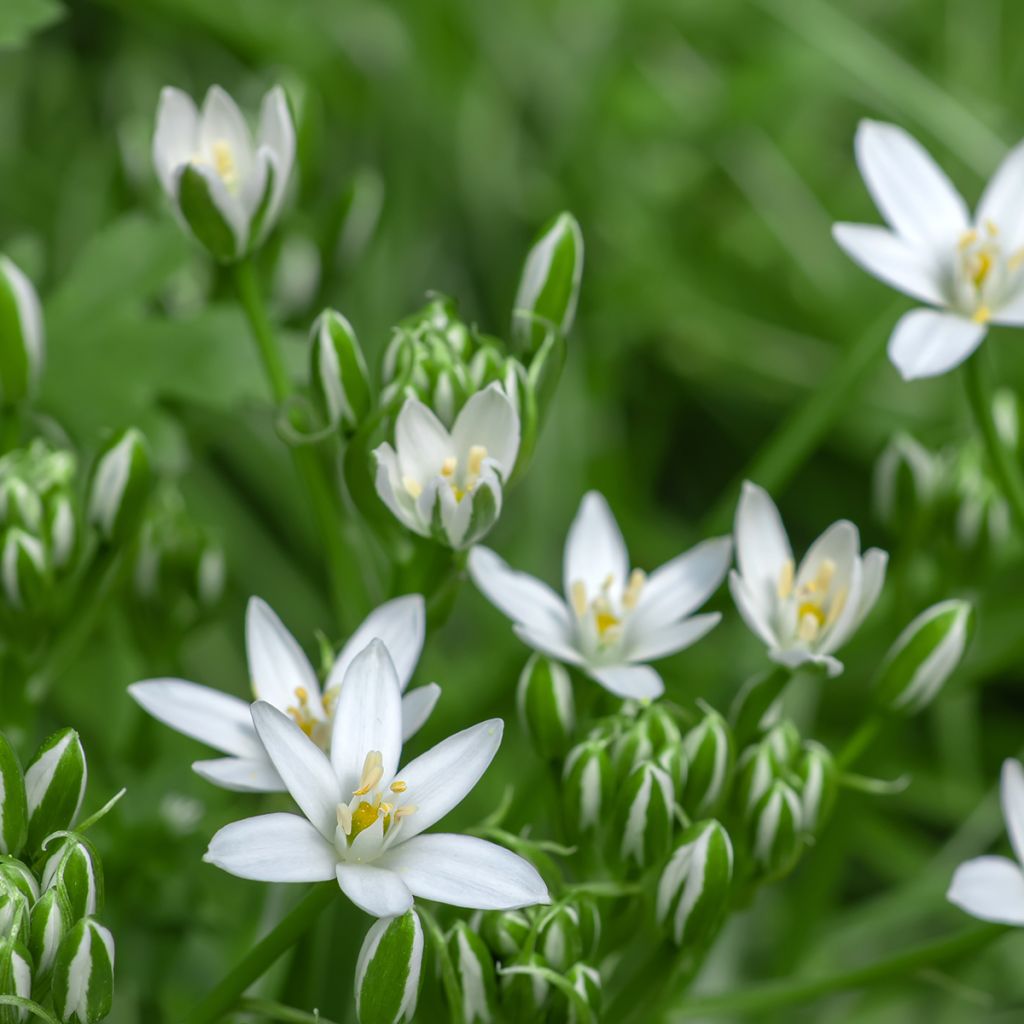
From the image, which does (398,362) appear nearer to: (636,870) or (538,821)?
(636,870)

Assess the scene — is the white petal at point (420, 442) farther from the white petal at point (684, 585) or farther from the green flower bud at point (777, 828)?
the green flower bud at point (777, 828)

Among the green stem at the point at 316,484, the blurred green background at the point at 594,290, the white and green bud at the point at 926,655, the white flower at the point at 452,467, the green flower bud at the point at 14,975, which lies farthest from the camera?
the blurred green background at the point at 594,290

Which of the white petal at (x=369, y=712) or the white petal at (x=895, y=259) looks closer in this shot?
the white petal at (x=369, y=712)

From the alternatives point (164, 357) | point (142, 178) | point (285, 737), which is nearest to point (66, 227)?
point (142, 178)

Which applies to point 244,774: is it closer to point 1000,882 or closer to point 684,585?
point 684,585

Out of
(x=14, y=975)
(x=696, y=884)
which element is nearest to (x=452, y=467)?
(x=696, y=884)

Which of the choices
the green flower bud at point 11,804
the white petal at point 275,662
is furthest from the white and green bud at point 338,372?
the green flower bud at point 11,804
